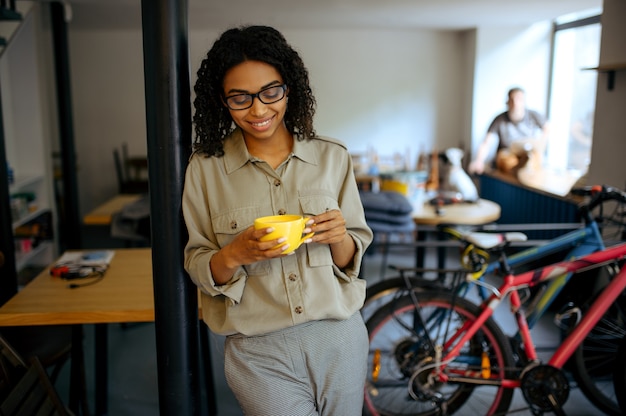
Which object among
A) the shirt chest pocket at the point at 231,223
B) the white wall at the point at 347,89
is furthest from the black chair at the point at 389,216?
Result: the white wall at the point at 347,89

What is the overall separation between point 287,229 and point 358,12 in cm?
480

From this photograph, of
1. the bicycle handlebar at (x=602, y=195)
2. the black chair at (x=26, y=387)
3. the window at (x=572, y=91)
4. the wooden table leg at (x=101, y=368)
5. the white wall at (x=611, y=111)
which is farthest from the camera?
the window at (x=572, y=91)

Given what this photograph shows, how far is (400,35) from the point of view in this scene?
23.8 ft

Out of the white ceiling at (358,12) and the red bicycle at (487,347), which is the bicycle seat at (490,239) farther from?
the white ceiling at (358,12)

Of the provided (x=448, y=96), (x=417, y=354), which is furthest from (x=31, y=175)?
(x=448, y=96)

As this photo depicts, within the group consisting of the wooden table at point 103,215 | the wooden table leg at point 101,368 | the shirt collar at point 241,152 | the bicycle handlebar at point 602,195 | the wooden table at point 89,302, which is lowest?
the wooden table leg at point 101,368

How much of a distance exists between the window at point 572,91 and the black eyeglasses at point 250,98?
4.75 m

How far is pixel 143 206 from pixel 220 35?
9.33 feet

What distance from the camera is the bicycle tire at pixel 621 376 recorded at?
7.70 ft

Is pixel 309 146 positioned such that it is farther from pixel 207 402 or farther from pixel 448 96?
pixel 448 96

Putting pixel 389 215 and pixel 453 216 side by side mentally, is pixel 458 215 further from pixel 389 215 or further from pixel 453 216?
pixel 389 215

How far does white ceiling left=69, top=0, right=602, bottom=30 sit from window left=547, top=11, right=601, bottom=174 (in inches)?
12.9

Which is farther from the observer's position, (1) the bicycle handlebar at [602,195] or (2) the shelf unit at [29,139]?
(2) the shelf unit at [29,139]

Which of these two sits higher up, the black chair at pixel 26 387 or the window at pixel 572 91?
the window at pixel 572 91
